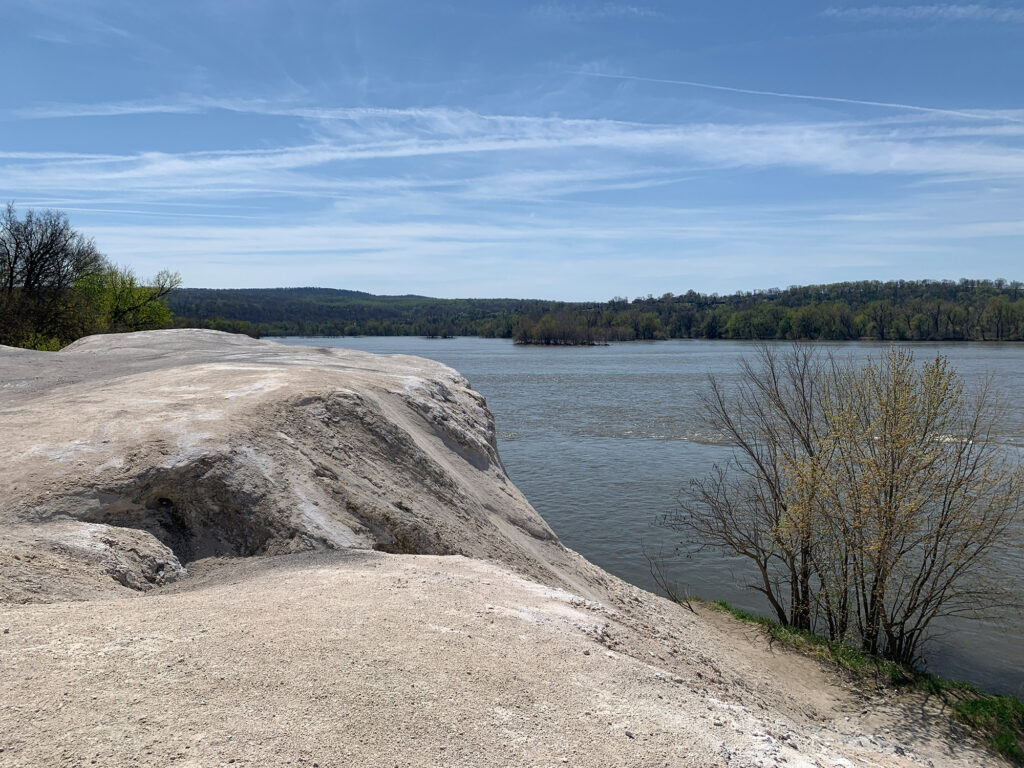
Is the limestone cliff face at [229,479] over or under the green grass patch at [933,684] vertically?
over

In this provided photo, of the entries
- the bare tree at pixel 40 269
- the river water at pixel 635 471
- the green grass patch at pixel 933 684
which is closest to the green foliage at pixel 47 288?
the bare tree at pixel 40 269

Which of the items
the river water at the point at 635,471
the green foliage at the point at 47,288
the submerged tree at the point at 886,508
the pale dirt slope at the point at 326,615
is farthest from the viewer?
the green foliage at the point at 47,288

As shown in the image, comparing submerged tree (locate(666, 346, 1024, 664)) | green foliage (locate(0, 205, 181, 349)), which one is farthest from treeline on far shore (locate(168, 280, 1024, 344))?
submerged tree (locate(666, 346, 1024, 664))

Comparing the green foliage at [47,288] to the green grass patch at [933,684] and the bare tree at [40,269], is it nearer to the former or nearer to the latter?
the bare tree at [40,269]

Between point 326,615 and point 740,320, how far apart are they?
136m

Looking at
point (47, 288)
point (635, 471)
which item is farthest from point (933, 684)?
point (47, 288)

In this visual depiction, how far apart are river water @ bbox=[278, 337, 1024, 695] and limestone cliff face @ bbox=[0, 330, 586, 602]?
6676mm

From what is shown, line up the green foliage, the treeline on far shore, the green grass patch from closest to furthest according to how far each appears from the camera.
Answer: the green grass patch, the green foliage, the treeline on far shore

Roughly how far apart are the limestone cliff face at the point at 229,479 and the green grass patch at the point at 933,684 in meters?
4.85

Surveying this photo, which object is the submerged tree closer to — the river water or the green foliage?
the river water

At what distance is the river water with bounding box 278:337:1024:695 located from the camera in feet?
48.4

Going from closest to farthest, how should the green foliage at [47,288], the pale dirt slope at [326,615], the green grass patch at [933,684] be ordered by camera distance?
the pale dirt slope at [326,615]
the green grass patch at [933,684]
the green foliage at [47,288]

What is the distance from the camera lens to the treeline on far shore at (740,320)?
111 meters

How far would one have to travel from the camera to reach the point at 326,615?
562 centimetres
